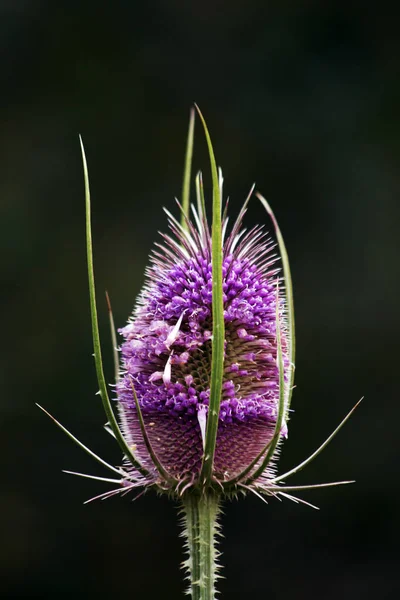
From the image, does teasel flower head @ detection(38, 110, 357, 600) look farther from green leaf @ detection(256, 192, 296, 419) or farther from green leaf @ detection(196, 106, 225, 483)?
green leaf @ detection(196, 106, 225, 483)

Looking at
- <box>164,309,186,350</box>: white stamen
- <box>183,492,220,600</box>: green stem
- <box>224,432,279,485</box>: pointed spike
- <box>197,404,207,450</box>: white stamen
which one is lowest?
<box>183,492,220,600</box>: green stem

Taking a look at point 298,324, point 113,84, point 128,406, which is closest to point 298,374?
point 298,324

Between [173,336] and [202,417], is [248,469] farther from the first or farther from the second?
[173,336]

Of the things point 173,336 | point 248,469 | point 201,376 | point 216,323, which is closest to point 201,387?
point 201,376

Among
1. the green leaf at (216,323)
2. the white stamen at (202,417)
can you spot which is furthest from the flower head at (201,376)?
the green leaf at (216,323)

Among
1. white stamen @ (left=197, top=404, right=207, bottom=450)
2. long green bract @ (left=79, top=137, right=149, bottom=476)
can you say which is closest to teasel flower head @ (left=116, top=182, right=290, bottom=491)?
white stamen @ (left=197, top=404, right=207, bottom=450)

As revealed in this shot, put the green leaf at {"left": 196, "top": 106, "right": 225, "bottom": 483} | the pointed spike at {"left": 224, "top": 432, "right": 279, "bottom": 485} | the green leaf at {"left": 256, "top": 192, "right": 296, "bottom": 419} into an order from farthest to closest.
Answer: the green leaf at {"left": 256, "top": 192, "right": 296, "bottom": 419} < the pointed spike at {"left": 224, "top": 432, "right": 279, "bottom": 485} < the green leaf at {"left": 196, "top": 106, "right": 225, "bottom": 483}
